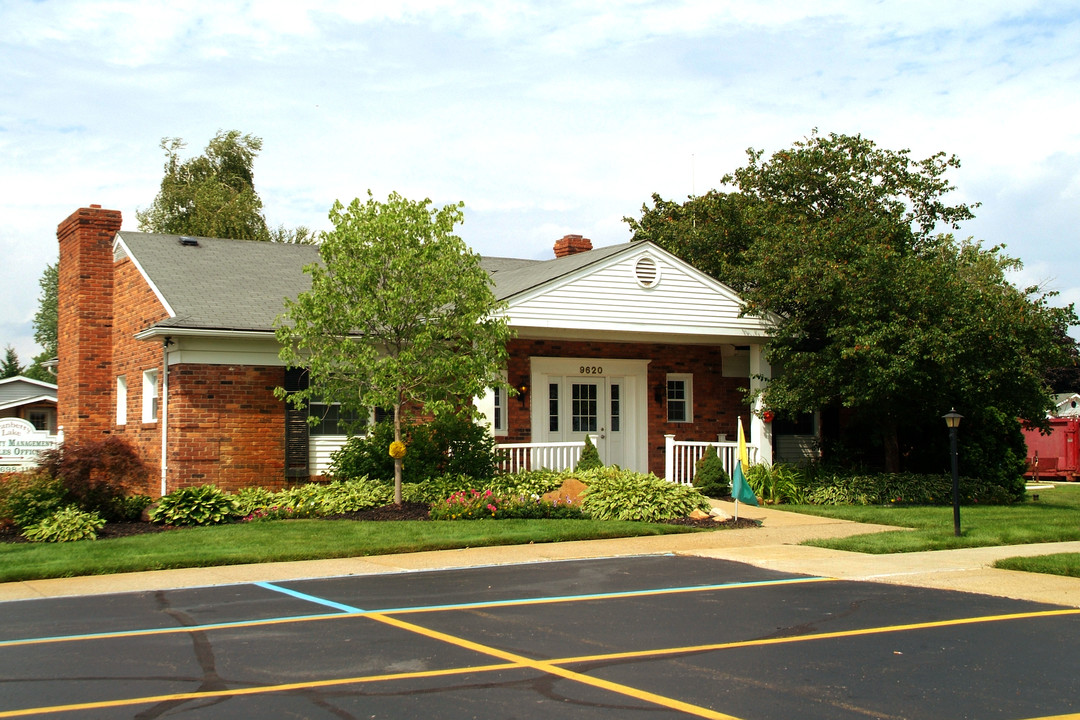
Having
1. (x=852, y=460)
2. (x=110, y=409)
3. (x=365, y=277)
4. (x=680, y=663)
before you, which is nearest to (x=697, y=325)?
(x=852, y=460)

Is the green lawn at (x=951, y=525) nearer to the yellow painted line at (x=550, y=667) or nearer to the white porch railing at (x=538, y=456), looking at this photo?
the white porch railing at (x=538, y=456)

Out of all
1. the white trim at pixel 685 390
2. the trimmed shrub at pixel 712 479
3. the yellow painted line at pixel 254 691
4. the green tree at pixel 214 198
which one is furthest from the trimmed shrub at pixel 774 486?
the green tree at pixel 214 198

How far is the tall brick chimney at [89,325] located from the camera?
20.2 m

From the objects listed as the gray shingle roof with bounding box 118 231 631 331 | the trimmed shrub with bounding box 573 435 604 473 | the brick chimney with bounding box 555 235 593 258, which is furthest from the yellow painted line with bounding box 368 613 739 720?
the brick chimney with bounding box 555 235 593 258

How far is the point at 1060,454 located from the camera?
31594 mm

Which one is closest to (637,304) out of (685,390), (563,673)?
(685,390)

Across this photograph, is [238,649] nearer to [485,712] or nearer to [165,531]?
[485,712]

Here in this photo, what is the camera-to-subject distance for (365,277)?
49.6ft

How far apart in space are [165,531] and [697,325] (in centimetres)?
998

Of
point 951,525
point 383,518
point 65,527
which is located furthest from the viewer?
point 383,518

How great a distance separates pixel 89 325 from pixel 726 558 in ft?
46.2

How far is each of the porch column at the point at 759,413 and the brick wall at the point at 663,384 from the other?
0.46m

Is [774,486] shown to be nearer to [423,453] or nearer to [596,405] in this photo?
[596,405]

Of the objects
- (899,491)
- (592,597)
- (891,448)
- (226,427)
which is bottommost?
(592,597)
